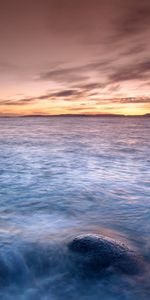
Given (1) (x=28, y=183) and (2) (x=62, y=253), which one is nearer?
(2) (x=62, y=253)

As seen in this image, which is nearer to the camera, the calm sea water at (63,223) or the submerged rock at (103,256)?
the calm sea water at (63,223)

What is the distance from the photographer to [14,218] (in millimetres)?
8961

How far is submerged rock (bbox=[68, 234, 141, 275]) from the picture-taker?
19.4 feet

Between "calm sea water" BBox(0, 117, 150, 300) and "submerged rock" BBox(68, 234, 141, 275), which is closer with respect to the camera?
"calm sea water" BBox(0, 117, 150, 300)

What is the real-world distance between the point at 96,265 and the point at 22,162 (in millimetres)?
14360

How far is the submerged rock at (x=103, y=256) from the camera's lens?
593cm

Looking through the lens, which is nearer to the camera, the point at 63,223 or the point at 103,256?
the point at 103,256

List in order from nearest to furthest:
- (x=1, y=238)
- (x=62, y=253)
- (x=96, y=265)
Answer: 1. (x=96, y=265)
2. (x=62, y=253)
3. (x=1, y=238)

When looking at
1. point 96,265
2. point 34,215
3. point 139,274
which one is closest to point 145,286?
point 139,274

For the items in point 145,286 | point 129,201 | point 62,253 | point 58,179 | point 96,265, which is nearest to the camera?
point 145,286

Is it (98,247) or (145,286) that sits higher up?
(98,247)

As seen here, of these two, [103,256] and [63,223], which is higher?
[103,256]

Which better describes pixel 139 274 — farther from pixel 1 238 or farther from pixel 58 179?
pixel 58 179

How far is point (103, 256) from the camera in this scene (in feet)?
19.9
